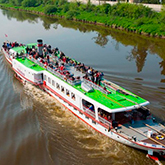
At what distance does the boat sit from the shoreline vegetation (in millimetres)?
35029

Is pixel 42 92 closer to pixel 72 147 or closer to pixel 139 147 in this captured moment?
pixel 72 147

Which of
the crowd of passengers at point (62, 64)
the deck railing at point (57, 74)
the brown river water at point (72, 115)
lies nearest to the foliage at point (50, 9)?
the brown river water at point (72, 115)

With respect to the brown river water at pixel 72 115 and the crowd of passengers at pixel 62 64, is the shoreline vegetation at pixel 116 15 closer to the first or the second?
the brown river water at pixel 72 115

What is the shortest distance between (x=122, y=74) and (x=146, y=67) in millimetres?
5454

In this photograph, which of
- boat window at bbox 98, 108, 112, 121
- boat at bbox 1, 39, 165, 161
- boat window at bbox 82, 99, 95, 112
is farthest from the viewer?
boat window at bbox 82, 99, 95, 112

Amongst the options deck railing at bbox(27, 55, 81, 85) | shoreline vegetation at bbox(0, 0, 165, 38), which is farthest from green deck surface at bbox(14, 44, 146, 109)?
shoreline vegetation at bbox(0, 0, 165, 38)

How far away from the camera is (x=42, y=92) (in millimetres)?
27000

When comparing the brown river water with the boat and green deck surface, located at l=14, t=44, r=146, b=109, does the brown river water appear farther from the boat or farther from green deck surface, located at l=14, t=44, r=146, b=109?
green deck surface, located at l=14, t=44, r=146, b=109

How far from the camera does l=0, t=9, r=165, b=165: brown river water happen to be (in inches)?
682

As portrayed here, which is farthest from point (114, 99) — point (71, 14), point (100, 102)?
point (71, 14)

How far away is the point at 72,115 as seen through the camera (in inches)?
879

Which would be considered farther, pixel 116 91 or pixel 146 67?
pixel 146 67

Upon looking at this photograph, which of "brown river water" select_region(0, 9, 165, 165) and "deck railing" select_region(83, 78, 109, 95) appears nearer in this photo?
"brown river water" select_region(0, 9, 165, 165)

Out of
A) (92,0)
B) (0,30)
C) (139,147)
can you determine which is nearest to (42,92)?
(139,147)
